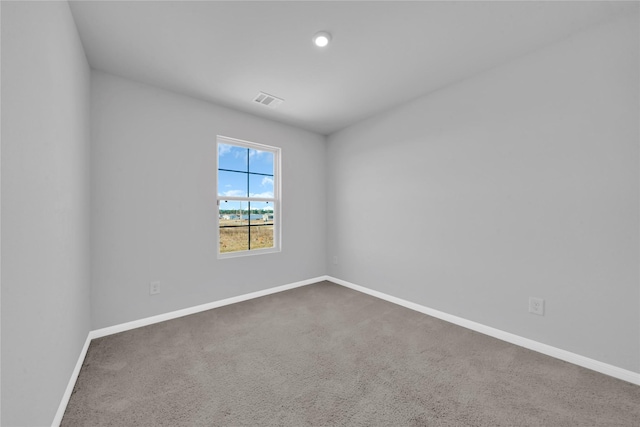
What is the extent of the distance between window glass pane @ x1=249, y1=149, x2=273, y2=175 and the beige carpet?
2028mm

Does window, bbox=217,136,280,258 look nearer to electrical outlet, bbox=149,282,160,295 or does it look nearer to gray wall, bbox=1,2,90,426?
Result: electrical outlet, bbox=149,282,160,295

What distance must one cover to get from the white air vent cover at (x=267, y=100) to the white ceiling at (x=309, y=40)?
10 cm

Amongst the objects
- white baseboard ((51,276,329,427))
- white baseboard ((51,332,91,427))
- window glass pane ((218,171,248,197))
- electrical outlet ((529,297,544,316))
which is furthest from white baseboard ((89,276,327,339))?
electrical outlet ((529,297,544,316))

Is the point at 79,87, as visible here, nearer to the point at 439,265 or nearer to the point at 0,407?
the point at 0,407

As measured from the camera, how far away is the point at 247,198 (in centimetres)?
340

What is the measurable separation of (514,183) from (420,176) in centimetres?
92

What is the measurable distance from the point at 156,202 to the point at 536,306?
146 inches

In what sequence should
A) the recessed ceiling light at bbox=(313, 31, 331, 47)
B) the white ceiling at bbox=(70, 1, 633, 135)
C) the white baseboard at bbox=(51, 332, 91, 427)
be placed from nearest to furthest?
1. the white baseboard at bbox=(51, 332, 91, 427)
2. the white ceiling at bbox=(70, 1, 633, 135)
3. the recessed ceiling light at bbox=(313, 31, 331, 47)

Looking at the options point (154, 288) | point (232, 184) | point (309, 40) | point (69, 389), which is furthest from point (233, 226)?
point (309, 40)

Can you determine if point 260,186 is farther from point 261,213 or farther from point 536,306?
point 536,306

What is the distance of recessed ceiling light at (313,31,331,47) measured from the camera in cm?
188

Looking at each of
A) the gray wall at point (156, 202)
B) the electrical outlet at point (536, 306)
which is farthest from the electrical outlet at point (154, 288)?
the electrical outlet at point (536, 306)

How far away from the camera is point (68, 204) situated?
163 cm

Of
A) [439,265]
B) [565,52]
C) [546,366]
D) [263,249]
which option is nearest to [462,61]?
[565,52]
